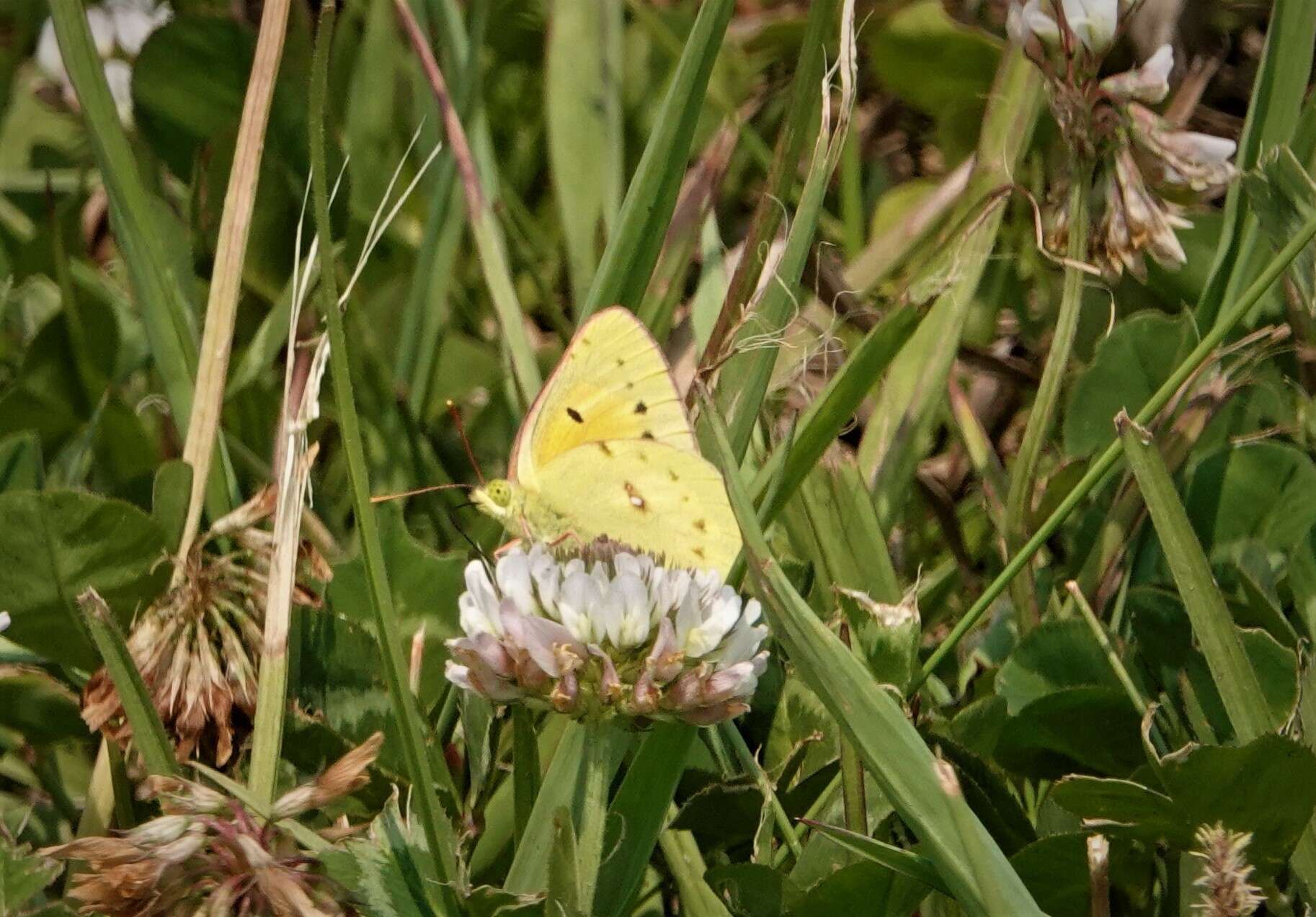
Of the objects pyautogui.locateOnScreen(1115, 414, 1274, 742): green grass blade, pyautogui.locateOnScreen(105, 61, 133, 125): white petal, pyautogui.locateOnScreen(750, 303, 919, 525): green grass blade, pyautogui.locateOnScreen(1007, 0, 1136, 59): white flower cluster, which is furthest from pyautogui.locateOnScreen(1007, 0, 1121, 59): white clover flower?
pyautogui.locateOnScreen(105, 61, 133, 125): white petal

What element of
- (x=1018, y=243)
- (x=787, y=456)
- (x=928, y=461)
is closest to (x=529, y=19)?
(x=1018, y=243)

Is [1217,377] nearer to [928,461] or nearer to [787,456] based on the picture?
[928,461]

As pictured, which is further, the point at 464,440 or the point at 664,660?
the point at 464,440

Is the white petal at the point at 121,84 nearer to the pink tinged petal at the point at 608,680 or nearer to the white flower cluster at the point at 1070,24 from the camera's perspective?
the white flower cluster at the point at 1070,24

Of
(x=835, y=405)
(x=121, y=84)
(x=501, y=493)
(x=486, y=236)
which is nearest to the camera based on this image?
(x=835, y=405)

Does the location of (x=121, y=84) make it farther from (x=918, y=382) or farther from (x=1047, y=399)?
(x=1047, y=399)

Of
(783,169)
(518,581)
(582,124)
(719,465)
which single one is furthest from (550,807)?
(582,124)

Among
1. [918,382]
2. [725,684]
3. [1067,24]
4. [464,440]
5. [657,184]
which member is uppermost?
[1067,24]
